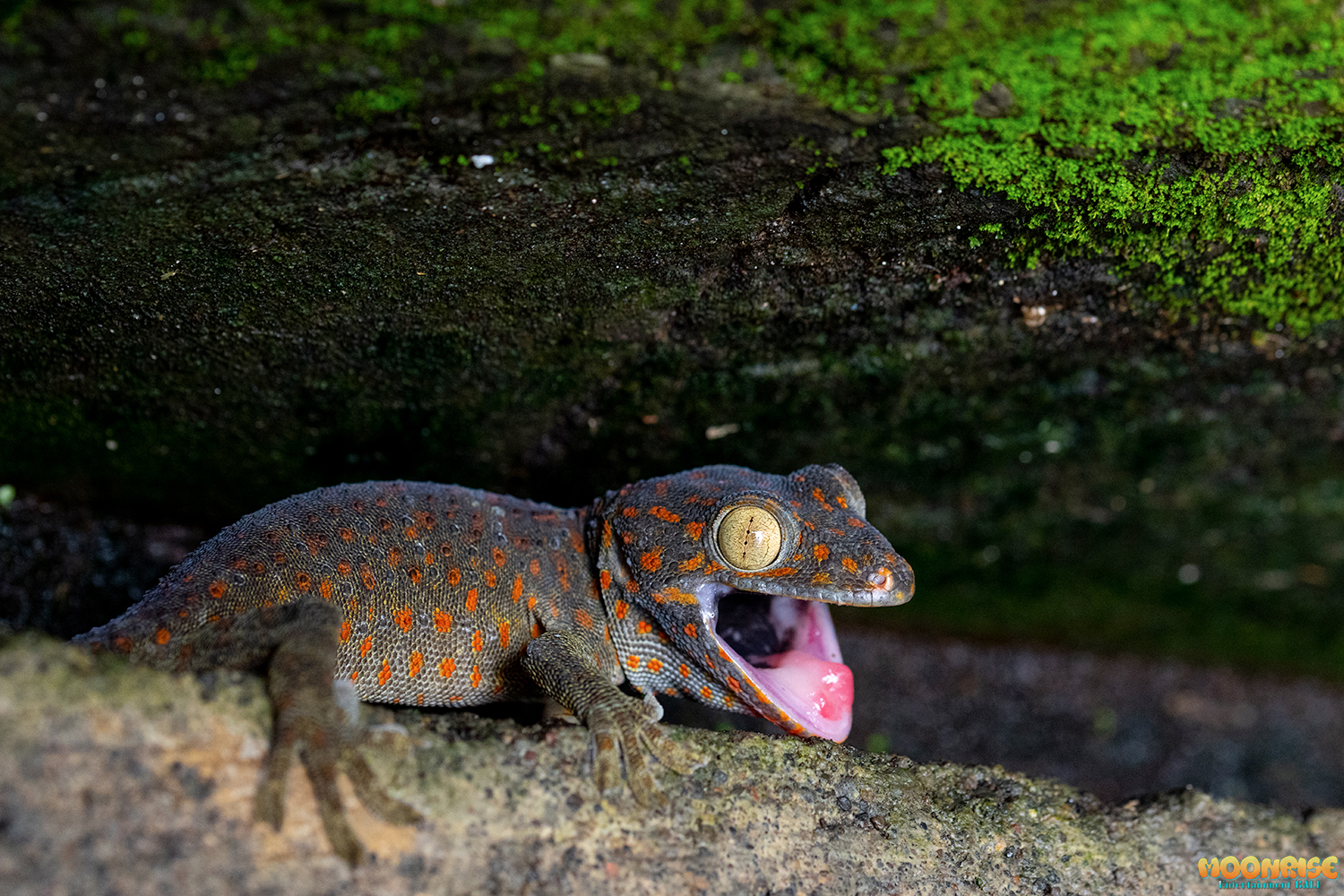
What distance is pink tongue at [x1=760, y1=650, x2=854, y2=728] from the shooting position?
2945mm

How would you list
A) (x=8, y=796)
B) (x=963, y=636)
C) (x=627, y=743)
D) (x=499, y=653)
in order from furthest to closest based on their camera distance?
(x=963, y=636) < (x=499, y=653) < (x=627, y=743) < (x=8, y=796)

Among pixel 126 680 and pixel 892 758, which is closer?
pixel 126 680

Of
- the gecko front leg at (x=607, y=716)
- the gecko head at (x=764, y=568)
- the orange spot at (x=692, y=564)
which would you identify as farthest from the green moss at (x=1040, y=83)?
the gecko front leg at (x=607, y=716)

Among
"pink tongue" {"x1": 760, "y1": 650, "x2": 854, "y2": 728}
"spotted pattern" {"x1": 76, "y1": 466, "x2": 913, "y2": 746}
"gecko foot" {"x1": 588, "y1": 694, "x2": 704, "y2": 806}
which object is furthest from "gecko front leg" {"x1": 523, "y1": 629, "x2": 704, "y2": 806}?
"pink tongue" {"x1": 760, "y1": 650, "x2": 854, "y2": 728}

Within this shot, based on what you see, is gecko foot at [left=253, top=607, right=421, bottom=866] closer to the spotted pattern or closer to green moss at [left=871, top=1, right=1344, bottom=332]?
the spotted pattern

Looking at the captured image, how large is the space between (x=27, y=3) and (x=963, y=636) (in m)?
5.99

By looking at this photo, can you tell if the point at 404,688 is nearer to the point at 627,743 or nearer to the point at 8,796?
the point at 627,743

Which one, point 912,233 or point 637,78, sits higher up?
point 637,78

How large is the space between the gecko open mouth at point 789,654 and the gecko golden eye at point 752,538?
0.18 metres

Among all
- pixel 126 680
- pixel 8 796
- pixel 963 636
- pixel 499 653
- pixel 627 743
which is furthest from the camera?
pixel 963 636

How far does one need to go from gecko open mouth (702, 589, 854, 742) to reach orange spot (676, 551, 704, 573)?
111 millimetres

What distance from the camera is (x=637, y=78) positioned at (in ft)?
12.4

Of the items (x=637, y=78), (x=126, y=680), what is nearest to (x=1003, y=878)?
(x=126, y=680)

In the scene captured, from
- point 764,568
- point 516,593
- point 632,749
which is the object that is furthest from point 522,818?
point 764,568
